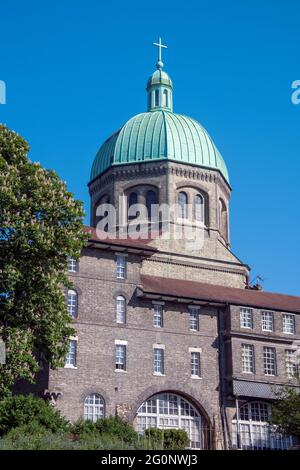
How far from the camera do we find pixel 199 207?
60.4 meters

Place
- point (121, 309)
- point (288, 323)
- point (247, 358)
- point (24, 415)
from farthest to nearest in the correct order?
point (288, 323) → point (247, 358) → point (121, 309) → point (24, 415)

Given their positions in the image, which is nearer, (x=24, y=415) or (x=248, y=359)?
(x=24, y=415)

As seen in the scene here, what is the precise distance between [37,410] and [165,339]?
12716 millimetres

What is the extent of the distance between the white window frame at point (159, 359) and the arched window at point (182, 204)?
50.9 ft

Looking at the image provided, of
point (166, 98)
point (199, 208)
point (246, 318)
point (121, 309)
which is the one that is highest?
point (166, 98)

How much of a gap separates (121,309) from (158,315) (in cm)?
243

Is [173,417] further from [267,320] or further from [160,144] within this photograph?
[160,144]

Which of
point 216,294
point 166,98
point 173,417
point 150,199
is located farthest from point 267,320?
point 166,98

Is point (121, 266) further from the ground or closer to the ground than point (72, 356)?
further from the ground

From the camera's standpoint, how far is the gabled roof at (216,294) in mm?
47406

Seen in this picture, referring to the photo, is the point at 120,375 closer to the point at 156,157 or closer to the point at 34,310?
the point at 34,310

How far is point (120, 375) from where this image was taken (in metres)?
44.3

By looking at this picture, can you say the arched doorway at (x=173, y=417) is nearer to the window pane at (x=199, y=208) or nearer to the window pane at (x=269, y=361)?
the window pane at (x=269, y=361)
